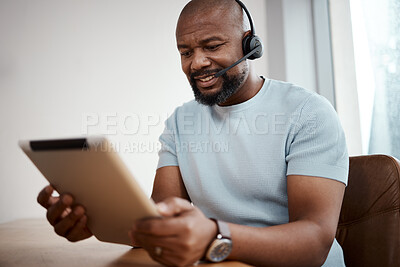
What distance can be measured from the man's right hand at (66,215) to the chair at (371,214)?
0.70 meters

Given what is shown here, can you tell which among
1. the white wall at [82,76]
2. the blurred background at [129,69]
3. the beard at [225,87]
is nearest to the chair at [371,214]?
the beard at [225,87]

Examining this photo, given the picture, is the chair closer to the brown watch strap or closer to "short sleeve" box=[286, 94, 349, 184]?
"short sleeve" box=[286, 94, 349, 184]

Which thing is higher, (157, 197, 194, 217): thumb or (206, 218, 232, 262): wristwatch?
(157, 197, 194, 217): thumb

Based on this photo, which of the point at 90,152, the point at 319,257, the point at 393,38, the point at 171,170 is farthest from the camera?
the point at 393,38

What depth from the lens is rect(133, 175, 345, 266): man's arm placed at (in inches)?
23.4

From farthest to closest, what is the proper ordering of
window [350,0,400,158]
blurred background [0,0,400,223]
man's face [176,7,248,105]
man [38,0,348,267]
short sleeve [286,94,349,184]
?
blurred background [0,0,400,223]
window [350,0,400,158]
man's face [176,7,248,105]
short sleeve [286,94,349,184]
man [38,0,348,267]

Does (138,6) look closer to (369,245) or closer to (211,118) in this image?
(211,118)

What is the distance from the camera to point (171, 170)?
3.89ft

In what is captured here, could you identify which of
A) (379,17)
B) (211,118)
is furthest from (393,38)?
(211,118)

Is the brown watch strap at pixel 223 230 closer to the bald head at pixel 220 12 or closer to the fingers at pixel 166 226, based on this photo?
the fingers at pixel 166 226

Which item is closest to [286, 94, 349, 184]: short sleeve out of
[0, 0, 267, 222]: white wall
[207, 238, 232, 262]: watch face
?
[207, 238, 232, 262]: watch face

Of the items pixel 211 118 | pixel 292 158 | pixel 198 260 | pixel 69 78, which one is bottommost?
pixel 198 260

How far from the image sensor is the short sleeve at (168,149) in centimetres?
120

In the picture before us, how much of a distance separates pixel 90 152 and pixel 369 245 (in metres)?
0.79
